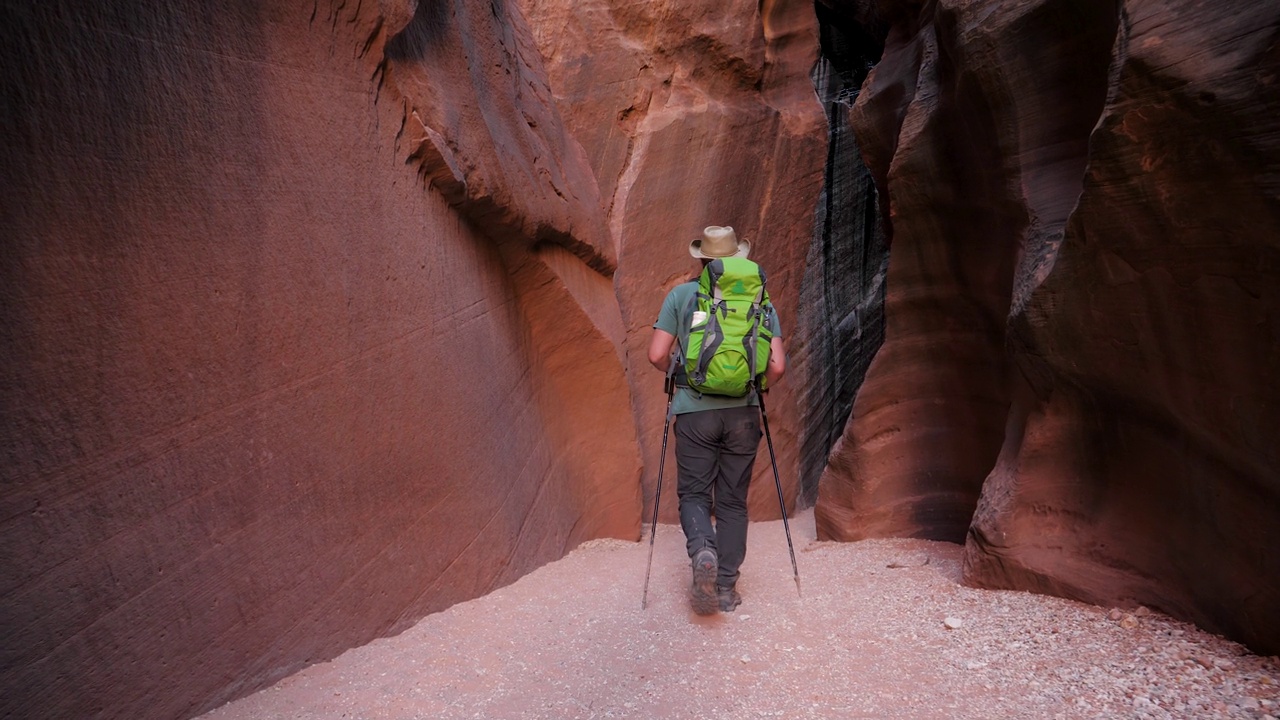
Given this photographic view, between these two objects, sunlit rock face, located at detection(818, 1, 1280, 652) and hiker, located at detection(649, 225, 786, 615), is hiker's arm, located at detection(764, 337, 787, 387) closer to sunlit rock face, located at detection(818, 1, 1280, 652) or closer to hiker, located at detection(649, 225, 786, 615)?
hiker, located at detection(649, 225, 786, 615)

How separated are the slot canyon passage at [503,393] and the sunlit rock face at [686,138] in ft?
5.81

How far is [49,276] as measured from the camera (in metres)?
2.17

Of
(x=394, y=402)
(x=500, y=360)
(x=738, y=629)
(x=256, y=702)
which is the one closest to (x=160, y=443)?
(x=256, y=702)

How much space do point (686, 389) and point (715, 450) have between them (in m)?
0.34

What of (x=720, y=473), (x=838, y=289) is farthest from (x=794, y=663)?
(x=838, y=289)

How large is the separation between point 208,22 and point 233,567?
182cm

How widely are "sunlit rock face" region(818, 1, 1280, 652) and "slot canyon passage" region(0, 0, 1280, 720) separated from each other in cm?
2

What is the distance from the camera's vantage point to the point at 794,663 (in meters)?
3.30

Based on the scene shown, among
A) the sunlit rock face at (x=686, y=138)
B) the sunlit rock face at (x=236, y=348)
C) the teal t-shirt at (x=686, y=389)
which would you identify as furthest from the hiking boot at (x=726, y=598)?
the sunlit rock face at (x=686, y=138)

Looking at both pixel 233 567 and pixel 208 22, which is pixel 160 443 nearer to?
pixel 233 567

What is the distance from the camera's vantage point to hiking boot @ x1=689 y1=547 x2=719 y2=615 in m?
3.91

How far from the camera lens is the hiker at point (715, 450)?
412 centimetres

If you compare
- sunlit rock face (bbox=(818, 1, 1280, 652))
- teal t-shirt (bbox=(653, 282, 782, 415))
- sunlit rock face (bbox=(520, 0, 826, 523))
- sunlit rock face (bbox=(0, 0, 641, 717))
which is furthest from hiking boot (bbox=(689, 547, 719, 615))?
sunlit rock face (bbox=(520, 0, 826, 523))

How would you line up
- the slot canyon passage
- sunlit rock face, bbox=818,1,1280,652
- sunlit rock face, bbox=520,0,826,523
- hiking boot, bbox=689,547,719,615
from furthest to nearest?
1. sunlit rock face, bbox=520,0,826,523
2. hiking boot, bbox=689,547,719,615
3. sunlit rock face, bbox=818,1,1280,652
4. the slot canyon passage
